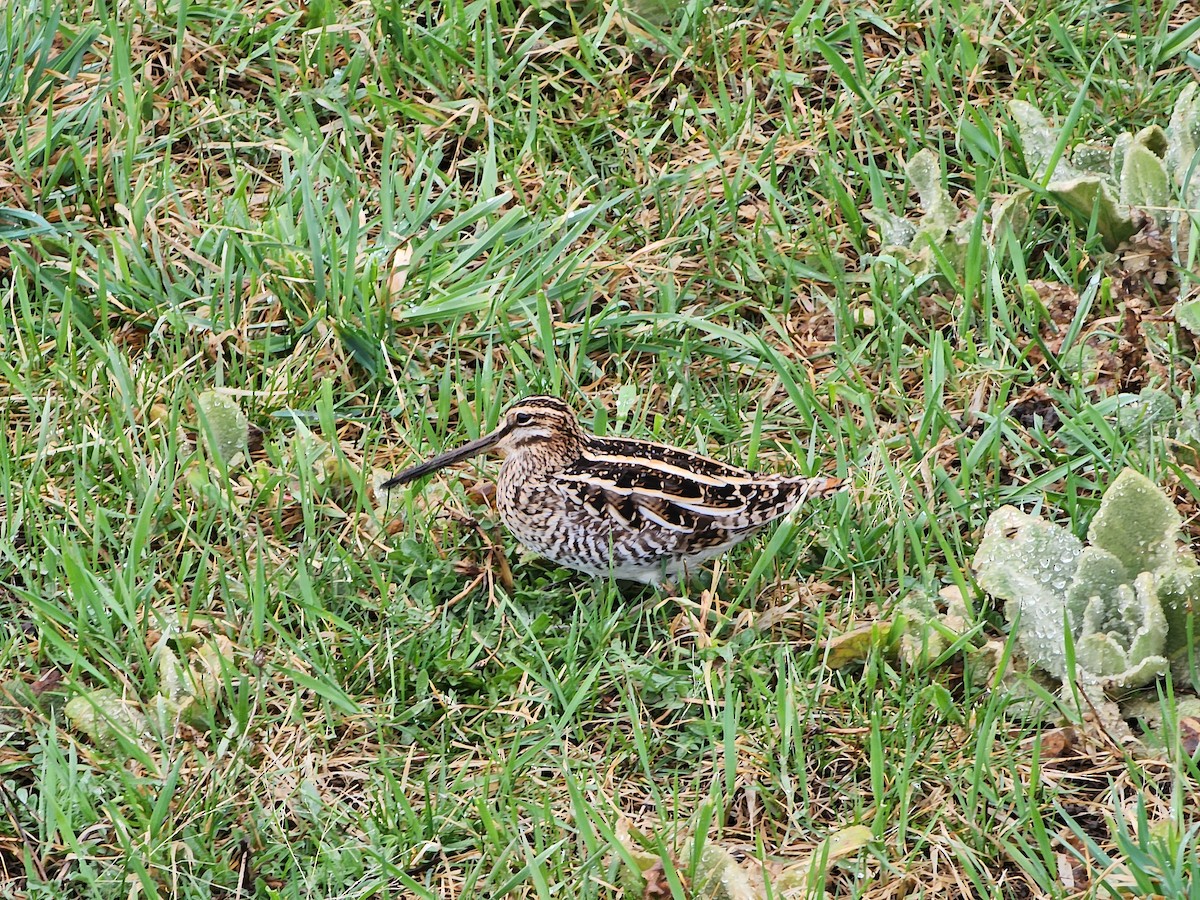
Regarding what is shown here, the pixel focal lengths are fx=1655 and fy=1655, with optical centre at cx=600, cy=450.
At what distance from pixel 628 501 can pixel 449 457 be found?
54 cm

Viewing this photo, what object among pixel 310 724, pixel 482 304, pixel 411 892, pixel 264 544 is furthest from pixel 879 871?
pixel 482 304

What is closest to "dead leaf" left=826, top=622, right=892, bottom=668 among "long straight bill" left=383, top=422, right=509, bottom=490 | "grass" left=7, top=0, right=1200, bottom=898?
"grass" left=7, top=0, right=1200, bottom=898

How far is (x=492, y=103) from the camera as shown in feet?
19.2

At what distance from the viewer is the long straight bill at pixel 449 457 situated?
4559 mm

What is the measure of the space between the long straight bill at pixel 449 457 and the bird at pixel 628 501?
24mm

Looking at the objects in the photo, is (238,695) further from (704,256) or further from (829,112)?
(829,112)

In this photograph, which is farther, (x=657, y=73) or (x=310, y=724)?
(x=657, y=73)

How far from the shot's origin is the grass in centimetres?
386

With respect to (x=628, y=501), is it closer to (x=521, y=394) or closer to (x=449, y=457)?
(x=449, y=457)

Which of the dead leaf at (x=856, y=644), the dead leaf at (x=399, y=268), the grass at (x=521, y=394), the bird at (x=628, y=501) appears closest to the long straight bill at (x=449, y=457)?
the bird at (x=628, y=501)

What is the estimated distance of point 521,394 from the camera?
16.3ft

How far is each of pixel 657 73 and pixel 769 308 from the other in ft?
3.84

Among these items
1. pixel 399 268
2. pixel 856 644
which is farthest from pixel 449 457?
pixel 856 644

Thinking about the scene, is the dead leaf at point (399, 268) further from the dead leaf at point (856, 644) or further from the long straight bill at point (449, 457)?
the dead leaf at point (856, 644)
